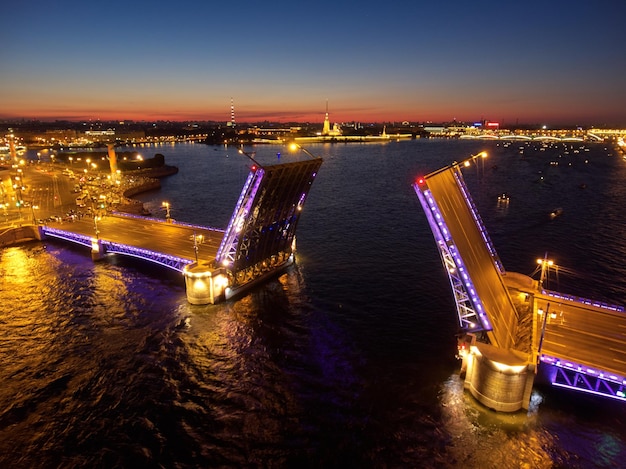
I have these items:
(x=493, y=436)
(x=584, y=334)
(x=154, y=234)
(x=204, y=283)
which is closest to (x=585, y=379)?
(x=584, y=334)

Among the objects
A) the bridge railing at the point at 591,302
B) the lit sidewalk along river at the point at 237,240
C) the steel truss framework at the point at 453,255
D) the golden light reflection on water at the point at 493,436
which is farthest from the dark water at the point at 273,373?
the bridge railing at the point at 591,302

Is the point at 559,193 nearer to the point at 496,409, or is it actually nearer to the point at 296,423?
the point at 496,409

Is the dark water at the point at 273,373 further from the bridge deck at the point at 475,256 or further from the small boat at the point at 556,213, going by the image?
the small boat at the point at 556,213

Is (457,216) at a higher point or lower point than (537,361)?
higher

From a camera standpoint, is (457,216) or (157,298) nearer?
(457,216)

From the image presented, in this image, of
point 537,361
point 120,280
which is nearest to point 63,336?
point 120,280

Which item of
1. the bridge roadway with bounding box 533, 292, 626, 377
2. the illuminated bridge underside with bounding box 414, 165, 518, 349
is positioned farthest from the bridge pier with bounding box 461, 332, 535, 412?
the bridge roadway with bounding box 533, 292, 626, 377

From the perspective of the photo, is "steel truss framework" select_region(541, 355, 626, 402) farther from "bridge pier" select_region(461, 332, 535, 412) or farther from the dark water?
"bridge pier" select_region(461, 332, 535, 412)

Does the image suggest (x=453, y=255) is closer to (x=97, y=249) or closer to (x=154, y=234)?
(x=154, y=234)
